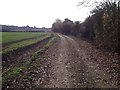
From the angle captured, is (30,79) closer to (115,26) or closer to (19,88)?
(19,88)

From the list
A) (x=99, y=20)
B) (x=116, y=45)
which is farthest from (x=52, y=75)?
(x=99, y=20)

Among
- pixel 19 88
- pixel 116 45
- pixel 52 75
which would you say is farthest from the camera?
pixel 116 45

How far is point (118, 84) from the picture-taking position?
9344mm

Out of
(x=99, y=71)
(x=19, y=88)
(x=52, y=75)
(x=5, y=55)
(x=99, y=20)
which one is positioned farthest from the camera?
(x=99, y=20)

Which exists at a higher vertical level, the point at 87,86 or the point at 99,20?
the point at 99,20

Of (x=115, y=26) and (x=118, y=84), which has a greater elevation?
(x=115, y=26)

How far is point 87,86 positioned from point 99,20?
2276 cm

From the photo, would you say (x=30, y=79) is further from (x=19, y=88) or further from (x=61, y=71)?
(x=61, y=71)

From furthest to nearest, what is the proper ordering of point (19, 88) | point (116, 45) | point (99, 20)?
point (99, 20), point (116, 45), point (19, 88)

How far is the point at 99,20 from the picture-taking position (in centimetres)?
3077

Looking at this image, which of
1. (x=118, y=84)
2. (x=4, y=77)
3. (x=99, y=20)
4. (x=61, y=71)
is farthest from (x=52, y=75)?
(x=99, y=20)

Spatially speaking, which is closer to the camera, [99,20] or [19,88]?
[19,88]

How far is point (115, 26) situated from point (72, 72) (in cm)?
1039

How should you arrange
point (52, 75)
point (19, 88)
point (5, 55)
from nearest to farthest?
point (19, 88) → point (52, 75) → point (5, 55)
